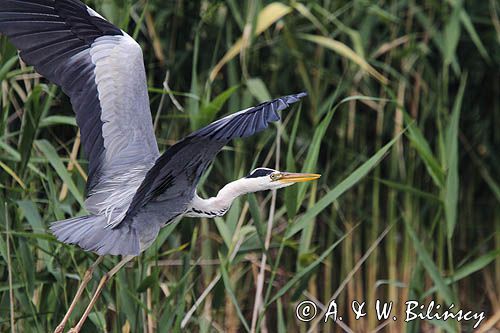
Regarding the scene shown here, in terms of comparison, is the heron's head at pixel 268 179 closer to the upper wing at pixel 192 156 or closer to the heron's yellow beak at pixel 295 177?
the heron's yellow beak at pixel 295 177

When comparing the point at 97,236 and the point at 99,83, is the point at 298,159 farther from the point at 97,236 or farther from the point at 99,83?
the point at 97,236

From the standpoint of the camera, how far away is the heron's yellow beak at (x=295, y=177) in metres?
2.68

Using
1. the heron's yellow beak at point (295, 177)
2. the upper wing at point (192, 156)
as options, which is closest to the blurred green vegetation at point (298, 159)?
the heron's yellow beak at point (295, 177)

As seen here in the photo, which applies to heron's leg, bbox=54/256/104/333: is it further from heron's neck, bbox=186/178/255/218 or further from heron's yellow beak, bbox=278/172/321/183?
heron's yellow beak, bbox=278/172/321/183

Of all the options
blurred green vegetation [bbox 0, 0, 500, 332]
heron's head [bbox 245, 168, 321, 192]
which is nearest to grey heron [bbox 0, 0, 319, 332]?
heron's head [bbox 245, 168, 321, 192]

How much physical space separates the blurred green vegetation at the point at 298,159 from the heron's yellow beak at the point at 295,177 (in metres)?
0.05

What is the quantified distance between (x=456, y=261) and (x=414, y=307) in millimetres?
1708

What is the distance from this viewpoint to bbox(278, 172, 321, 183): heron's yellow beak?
8.80 feet

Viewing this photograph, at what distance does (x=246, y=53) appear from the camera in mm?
3766

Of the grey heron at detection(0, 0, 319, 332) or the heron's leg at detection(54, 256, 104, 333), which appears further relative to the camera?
the grey heron at detection(0, 0, 319, 332)

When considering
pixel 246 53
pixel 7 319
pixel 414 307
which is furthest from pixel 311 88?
pixel 7 319

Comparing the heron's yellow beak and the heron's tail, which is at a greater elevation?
the heron's yellow beak

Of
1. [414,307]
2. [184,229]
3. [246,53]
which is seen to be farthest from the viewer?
[246,53]

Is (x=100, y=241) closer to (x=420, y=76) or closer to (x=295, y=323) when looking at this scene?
(x=295, y=323)
